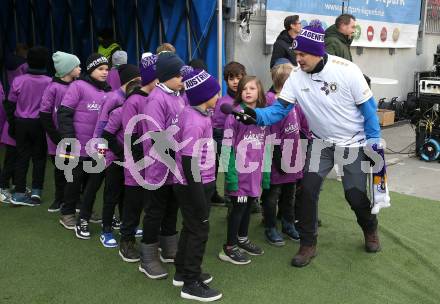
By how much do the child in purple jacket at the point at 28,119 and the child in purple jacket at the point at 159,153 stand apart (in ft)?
6.04

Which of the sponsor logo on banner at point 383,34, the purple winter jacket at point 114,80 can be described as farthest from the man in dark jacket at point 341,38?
the sponsor logo on banner at point 383,34

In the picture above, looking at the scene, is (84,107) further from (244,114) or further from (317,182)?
(317,182)

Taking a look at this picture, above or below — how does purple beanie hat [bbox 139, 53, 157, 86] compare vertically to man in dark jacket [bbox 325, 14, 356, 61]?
below

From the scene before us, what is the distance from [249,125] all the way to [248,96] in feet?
0.76

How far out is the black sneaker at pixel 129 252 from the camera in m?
3.72

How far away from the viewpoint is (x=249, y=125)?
3.57 metres

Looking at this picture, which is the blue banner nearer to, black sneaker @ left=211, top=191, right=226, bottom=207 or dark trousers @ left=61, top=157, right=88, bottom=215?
black sneaker @ left=211, top=191, right=226, bottom=207

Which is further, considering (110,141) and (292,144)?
(292,144)

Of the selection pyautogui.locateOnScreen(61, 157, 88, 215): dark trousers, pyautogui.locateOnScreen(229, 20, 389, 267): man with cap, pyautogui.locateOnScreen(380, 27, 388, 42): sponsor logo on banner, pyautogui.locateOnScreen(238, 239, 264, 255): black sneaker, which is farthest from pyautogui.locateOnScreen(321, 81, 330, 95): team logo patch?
pyautogui.locateOnScreen(380, 27, 388, 42): sponsor logo on banner

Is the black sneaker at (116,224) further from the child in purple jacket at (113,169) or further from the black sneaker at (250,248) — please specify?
the black sneaker at (250,248)

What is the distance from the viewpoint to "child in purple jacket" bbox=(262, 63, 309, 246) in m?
3.96

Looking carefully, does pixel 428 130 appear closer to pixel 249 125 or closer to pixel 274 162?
pixel 274 162

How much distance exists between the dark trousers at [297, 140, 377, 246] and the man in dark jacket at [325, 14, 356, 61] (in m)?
2.14

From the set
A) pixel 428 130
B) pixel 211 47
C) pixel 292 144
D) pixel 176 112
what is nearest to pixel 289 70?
pixel 292 144
